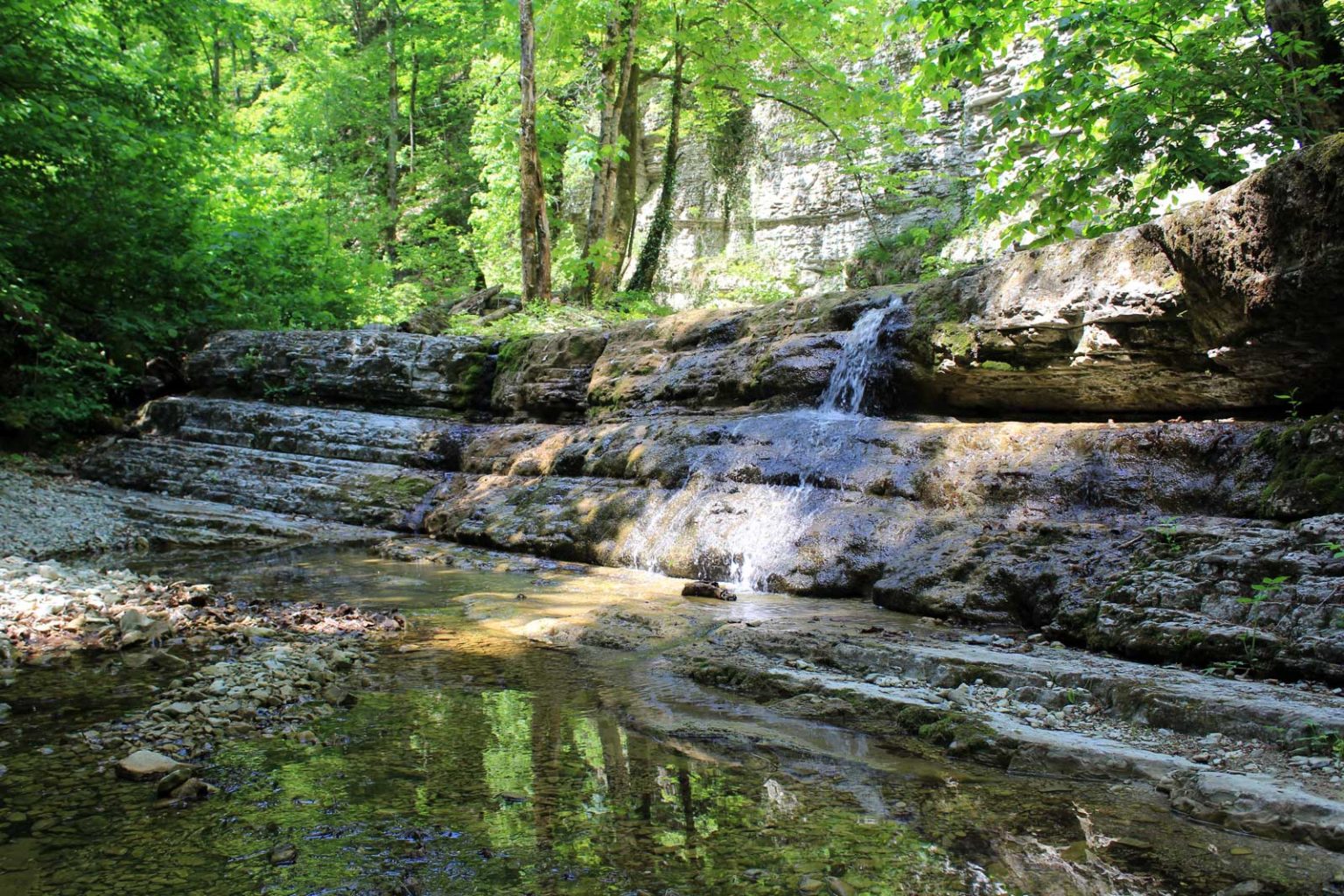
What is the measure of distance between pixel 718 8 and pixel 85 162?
10.2 meters

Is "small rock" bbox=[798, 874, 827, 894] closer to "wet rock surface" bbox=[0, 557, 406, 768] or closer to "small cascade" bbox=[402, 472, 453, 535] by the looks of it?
"wet rock surface" bbox=[0, 557, 406, 768]

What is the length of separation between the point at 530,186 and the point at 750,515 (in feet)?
28.0

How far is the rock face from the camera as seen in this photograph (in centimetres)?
438

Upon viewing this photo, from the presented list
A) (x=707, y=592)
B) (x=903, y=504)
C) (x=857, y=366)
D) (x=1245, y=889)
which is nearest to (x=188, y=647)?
(x=707, y=592)

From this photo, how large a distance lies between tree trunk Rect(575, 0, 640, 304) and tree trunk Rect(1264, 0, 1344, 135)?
9.08m

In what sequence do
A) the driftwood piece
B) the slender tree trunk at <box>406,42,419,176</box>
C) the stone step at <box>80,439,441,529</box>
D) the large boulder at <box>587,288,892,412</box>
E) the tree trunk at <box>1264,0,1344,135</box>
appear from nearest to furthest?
the driftwood piece, the tree trunk at <box>1264,0,1344,135</box>, the large boulder at <box>587,288,892,412</box>, the stone step at <box>80,439,441,529</box>, the slender tree trunk at <box>406,42,419,176</box>

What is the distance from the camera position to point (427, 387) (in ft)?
40.1

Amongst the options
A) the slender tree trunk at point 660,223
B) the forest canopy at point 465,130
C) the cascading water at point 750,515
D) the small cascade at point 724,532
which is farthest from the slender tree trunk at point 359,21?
the small cascade at point 724,532

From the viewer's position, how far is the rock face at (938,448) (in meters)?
4.38

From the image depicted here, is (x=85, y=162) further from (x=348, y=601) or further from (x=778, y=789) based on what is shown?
(x=778, y=789)

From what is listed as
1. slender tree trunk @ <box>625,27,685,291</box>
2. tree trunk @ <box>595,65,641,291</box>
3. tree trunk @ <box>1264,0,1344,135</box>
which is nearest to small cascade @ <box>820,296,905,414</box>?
tree trunk @ <box>1264,0,1344,135</box>

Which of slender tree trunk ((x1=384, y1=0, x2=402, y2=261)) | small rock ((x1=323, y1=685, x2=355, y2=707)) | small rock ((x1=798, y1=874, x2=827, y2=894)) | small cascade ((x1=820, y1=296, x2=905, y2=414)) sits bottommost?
small rock ((x1=323, y1=685, x2=355, y2=707))

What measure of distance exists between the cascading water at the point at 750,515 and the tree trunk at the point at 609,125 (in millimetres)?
7245

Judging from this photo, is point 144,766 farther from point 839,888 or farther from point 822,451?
point 822,451
